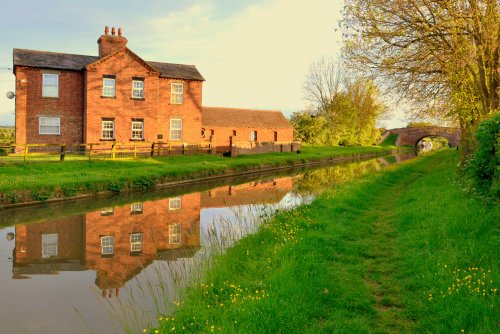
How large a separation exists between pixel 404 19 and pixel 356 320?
1499 cm

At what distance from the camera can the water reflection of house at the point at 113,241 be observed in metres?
8.63

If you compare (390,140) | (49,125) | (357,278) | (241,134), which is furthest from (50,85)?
(390,140)

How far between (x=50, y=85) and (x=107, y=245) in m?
24.7

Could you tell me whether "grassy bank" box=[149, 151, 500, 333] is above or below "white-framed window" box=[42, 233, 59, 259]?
above

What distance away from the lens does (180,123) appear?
1415 inches

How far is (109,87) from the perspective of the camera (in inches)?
1241

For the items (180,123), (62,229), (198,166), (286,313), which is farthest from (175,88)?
(286,313)

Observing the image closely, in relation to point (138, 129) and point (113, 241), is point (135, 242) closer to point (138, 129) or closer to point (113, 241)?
point (113, 241)

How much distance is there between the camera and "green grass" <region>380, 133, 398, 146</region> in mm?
81500

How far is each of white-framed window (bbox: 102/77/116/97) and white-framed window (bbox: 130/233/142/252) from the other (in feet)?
75.3

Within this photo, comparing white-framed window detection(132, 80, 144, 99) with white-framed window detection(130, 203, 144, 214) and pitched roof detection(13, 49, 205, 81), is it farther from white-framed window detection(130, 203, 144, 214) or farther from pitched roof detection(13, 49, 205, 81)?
white-framed window detection(130, 203, 144, 214)

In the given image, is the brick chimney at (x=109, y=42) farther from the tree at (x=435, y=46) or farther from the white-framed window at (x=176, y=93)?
the tree at (x=435, y=46)

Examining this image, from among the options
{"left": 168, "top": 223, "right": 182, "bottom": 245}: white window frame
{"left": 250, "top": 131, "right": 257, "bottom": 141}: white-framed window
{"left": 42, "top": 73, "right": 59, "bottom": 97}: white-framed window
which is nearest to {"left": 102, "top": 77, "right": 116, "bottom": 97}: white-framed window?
{"left": 42, "top": 73, "right": 59, "bottom": 97}: white-framed window

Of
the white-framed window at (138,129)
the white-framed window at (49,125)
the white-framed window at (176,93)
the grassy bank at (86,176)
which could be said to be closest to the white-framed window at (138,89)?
the white-framed window at (138,129)
